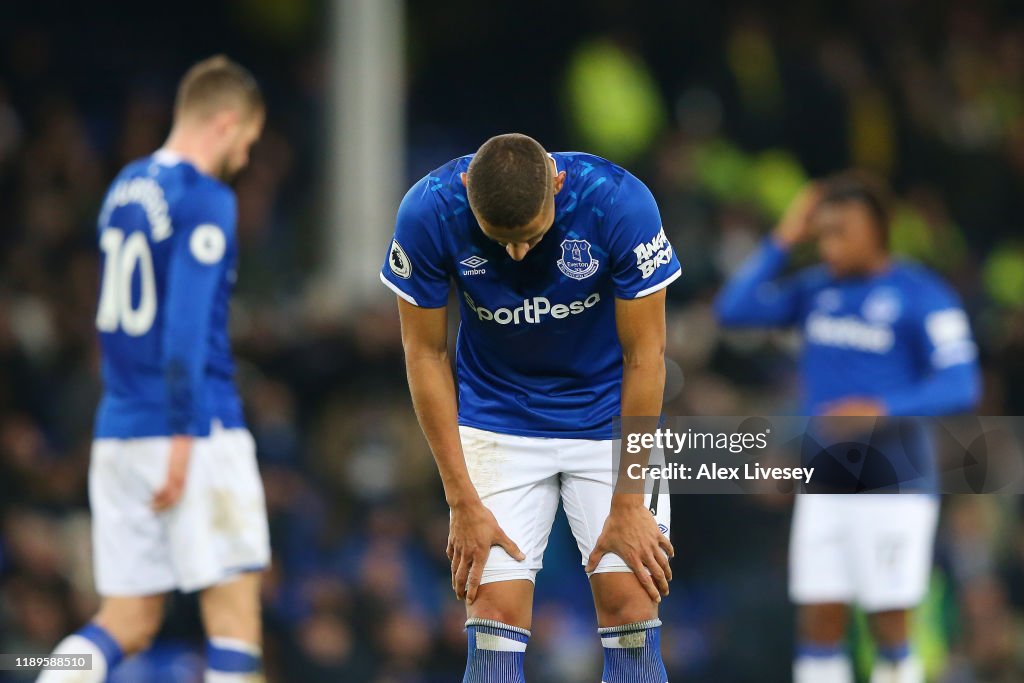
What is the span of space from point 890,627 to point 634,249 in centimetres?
325

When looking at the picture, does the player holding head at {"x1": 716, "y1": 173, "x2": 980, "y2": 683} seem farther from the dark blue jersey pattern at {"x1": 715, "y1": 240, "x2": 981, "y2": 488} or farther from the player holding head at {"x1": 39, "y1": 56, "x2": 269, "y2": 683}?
the player holding head at {"x1": 39, "y1": 56, "x2": 269, "y2": 683}

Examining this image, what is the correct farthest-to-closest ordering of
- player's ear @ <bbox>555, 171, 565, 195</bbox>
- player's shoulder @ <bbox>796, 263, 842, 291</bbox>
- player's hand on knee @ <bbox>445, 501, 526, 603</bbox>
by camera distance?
player's shoulder @ <bbox>796, 263, 842, 291</bbox> → player's hand on knee @ <bbox>445, 501, 526, 603</bbox> → player's ear @ <bbox>555, 171, 565, 195</bbox>

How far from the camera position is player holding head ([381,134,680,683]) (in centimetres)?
446

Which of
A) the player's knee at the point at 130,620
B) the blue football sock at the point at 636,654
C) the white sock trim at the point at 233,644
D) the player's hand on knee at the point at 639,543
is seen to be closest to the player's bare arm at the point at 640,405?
the player's hand on knee at the point at 639,543

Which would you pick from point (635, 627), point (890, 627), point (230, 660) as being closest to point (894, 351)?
point (890, 627)

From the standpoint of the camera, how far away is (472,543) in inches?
177

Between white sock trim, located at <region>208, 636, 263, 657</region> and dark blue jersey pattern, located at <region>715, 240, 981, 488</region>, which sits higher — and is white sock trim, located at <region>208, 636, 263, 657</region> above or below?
below

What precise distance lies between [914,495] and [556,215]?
3.29 m

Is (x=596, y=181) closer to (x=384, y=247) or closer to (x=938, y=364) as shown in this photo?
(x=938, y=364)

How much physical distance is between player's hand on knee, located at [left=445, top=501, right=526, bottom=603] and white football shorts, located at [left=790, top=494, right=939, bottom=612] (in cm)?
286

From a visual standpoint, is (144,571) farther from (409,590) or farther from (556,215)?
(409,590)

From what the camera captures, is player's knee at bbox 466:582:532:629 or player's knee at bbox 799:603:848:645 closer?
player's knee at bbox 466:582:532:629

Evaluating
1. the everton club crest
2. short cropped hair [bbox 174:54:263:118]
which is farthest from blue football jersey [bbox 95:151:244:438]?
the everton club crest

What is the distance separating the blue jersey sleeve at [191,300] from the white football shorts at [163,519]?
16 centimetres
